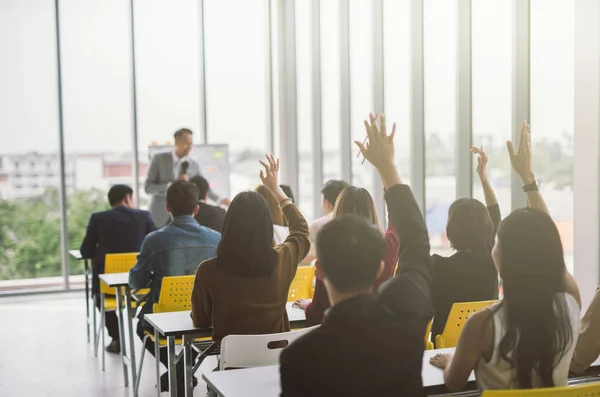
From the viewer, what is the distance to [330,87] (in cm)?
822

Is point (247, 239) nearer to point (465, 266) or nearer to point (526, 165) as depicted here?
point (465, 266)

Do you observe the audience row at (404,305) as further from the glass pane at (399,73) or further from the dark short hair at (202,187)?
the glass pane at (399,73)

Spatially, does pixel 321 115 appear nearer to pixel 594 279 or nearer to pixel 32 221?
pixel 32 221

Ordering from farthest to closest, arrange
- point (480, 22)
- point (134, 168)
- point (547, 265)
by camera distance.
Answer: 1. point (134, 168)
2. point (480, 22)
3. point (547, 265)

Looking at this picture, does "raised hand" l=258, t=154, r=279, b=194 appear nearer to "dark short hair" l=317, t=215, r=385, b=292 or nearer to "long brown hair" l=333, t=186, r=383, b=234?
"long brown hair" l=333, t=186, r=383, b=234

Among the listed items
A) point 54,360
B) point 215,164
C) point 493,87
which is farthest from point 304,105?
point 54,360

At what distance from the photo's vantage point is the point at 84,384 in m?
5.25

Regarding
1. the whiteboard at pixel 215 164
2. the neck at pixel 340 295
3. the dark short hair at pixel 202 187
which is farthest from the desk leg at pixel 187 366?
the whiteboard at pixel 215 164

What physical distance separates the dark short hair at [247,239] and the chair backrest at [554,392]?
1.57 m

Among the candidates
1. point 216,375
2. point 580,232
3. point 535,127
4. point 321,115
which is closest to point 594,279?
point 580,232

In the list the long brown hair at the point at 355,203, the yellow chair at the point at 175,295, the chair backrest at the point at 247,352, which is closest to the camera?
the chair backrest at the point at 247,352

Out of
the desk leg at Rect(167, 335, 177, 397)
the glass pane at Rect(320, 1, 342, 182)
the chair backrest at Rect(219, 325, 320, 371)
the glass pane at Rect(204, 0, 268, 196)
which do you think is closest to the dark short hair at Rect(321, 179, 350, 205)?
the desk leg at Rect(167, 335, 177, 397)

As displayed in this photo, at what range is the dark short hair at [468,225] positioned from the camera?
3.51m

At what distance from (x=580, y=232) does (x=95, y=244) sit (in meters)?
3.72
